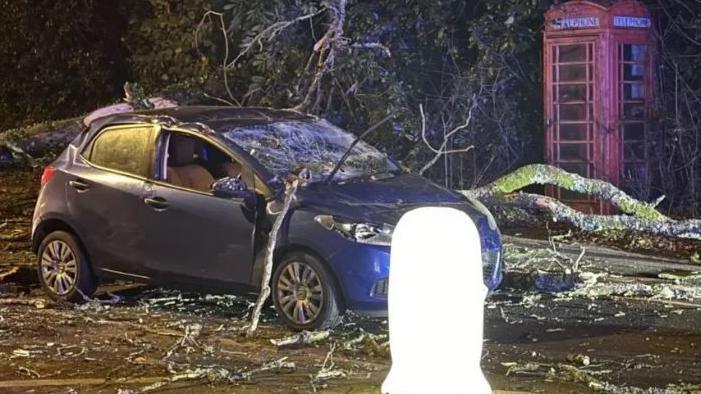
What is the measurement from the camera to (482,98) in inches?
597

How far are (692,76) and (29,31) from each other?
13.1 m

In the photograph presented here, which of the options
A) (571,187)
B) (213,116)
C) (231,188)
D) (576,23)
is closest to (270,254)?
(231,188)

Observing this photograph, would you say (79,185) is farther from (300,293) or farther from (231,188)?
(300,293)

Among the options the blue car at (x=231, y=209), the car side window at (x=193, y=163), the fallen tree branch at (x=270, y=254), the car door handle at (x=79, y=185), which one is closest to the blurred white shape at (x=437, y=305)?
the blue car at (x=231, y=209)

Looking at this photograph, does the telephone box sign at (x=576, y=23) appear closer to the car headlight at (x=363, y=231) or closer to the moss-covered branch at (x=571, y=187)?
the moss-covered branch at (x=571, y=187)

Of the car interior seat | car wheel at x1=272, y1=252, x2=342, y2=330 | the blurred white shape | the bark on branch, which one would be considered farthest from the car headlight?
the bark on branch

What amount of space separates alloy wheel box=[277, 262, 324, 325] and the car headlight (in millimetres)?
372

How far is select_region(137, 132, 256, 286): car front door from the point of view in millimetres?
8203

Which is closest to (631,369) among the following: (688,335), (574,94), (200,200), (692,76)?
(688,335)

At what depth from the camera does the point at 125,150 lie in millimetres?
8977

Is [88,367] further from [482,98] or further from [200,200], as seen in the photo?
[482,98]

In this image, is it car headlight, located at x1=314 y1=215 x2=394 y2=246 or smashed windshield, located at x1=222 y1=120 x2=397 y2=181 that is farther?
smashed windshield, located at x1=222 y1=120 x2=397 y2=181

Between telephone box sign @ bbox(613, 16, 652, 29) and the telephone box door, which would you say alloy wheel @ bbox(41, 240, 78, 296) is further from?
telephone box sign @ bbox(613, 16, 652, 29)

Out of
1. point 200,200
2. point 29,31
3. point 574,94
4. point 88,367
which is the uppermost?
point 29,31
